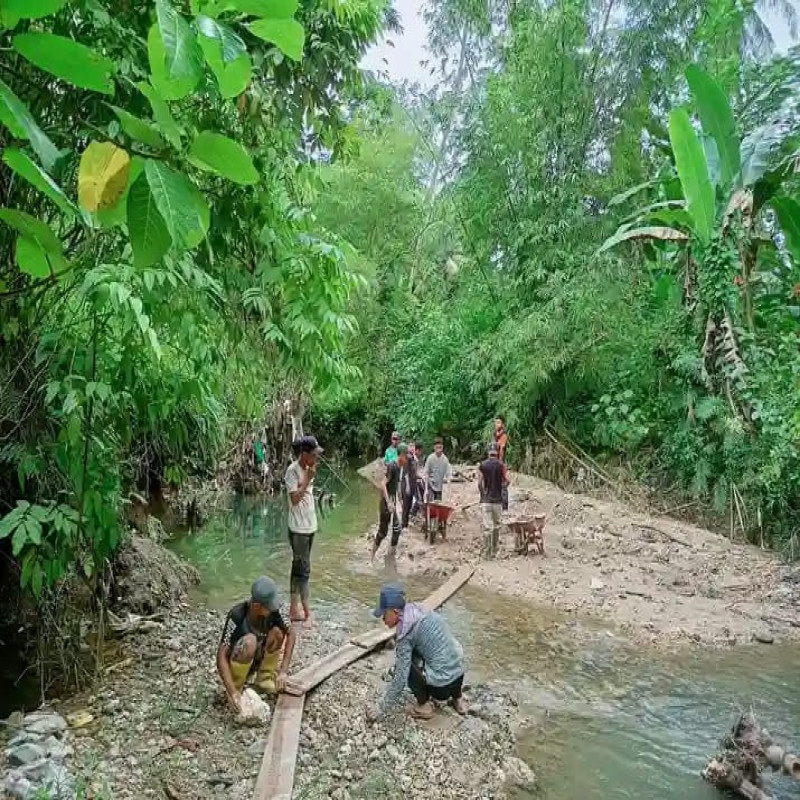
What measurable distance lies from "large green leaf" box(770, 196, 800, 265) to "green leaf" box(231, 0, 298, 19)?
368 inches

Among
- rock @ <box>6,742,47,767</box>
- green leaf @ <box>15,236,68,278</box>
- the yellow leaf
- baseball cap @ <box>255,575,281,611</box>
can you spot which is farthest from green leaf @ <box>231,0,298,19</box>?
baseball cap @ <box>255,575,281,611</box>

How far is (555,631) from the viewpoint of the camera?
7.61m

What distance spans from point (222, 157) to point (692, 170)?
10.2 metres

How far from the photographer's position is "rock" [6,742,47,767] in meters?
3.57

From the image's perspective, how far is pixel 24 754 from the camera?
143 inches

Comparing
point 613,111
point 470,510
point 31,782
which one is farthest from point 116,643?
point 613,111

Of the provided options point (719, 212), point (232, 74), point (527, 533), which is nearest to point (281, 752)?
point (232, 74)

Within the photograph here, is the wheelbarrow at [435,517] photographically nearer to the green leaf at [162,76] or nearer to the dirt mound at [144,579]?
the dirt mound at [144,579]

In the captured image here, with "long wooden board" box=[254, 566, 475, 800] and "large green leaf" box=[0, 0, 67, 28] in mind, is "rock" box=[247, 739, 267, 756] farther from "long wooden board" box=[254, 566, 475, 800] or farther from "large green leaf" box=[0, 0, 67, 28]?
"large green leaf" box=[0, 0, 67, 28]

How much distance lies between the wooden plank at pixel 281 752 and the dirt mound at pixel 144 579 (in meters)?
2.11

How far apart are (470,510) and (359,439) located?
10.9 meters

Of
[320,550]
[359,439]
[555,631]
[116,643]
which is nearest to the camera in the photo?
[116,643]

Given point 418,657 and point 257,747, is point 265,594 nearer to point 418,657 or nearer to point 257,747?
point 257,747

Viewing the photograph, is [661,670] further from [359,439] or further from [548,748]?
[359,439]
